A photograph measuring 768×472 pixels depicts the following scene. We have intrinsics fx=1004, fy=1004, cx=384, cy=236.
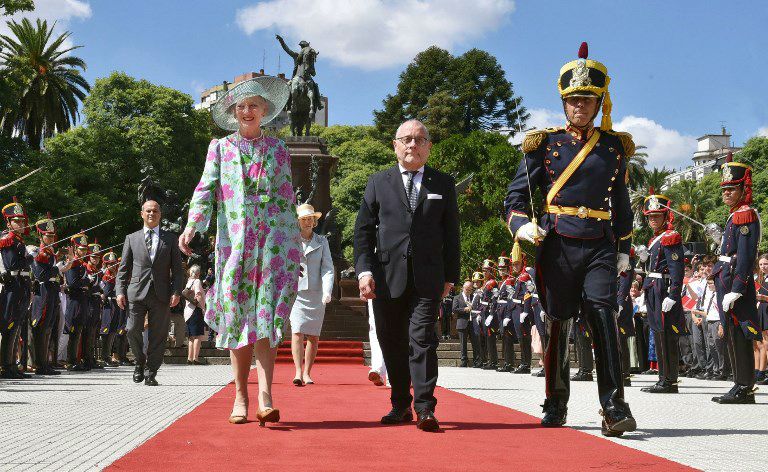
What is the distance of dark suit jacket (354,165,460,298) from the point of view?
734cm

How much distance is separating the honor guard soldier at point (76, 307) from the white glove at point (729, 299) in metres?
11.7

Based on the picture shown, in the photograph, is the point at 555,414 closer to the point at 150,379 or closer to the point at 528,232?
the point at 528,232

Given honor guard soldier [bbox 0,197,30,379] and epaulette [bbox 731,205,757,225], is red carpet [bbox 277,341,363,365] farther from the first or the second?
Answer: epaulette [bbox 731,205,757,225]

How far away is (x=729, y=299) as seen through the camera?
1098cm

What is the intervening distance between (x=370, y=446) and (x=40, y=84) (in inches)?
2083

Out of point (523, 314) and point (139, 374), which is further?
point (523, 314)

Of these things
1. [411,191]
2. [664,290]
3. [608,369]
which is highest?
[411,191]

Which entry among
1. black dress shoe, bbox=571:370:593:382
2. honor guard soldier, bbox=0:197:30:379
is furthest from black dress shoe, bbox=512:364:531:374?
honor guard soldier, bbox=0:197:30:379

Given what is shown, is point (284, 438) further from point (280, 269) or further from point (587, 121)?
point (587, 121)

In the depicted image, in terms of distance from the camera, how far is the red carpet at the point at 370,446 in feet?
17.0

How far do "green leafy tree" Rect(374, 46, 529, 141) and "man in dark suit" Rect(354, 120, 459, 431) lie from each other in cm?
6382

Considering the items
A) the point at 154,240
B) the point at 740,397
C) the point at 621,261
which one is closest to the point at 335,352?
the point at 154,240

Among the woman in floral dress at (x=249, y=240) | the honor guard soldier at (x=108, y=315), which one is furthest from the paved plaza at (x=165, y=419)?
the honor guard soldier at (x=108, y=315)

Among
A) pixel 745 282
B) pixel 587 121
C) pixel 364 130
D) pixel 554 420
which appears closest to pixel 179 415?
pixel 554 420
